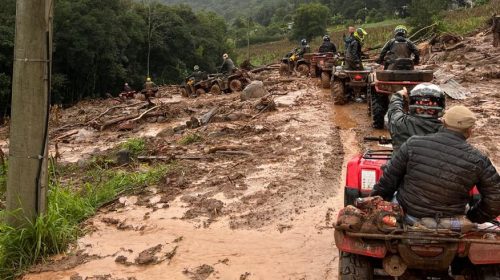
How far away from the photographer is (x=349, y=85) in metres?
12.8

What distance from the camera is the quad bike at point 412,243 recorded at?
10.3ft

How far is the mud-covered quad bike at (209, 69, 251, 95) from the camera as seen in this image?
2019cm

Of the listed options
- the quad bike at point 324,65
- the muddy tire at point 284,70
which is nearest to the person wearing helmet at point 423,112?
the quad bike at point 324,65

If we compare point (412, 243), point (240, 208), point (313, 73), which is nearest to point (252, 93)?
point (313, 73)

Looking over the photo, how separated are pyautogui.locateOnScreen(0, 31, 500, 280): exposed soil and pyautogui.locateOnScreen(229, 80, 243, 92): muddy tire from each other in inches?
311

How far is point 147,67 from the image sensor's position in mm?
40031

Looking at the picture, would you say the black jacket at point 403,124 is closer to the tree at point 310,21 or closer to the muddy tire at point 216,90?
the muddy tire at point 216,90

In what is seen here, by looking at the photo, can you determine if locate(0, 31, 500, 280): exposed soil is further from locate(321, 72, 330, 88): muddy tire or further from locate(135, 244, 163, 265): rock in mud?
locate(321, 72, 330, 88): muddy tire

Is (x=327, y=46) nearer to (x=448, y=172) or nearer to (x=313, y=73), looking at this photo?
(x=313, y=73)

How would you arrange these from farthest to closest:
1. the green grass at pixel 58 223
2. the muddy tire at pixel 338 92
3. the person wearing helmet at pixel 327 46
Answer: the person wearing helmet at pixel 327 46
the muddy tire at pixel 338 92
the green grass at pixel 58 223

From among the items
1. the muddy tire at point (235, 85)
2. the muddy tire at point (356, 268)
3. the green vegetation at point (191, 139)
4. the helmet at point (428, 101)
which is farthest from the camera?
the muddy tire at point (235, 85)

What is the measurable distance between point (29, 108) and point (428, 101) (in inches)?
140

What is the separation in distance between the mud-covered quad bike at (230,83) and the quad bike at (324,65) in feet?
8.76

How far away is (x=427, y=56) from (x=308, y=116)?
1055cm
